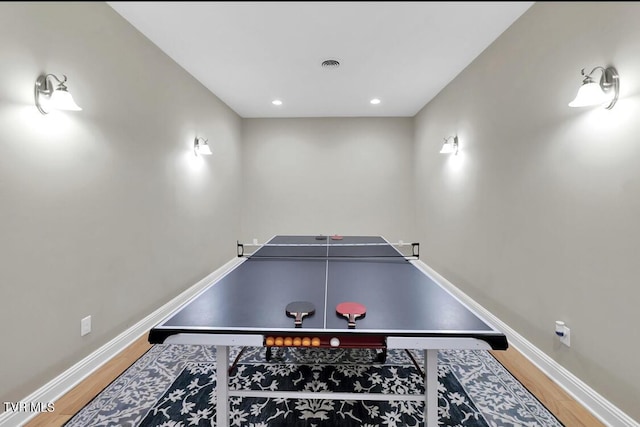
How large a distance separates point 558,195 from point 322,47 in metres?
2.04

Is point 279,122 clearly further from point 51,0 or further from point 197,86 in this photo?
point 51,0

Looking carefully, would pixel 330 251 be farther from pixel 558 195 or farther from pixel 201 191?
pixel 201 191

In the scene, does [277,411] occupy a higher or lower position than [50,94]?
lower

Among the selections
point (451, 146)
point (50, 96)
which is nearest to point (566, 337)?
point (451, 146)

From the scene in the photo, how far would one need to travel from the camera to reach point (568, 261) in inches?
72.4

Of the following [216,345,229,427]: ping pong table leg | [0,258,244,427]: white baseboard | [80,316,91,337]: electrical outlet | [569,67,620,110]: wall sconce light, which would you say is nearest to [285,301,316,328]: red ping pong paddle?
[216,345,229,427]: ping pong table leg

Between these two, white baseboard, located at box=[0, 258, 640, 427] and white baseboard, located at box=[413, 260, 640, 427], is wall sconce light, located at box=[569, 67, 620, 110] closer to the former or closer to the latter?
white baseboard, located at box=[413, 260, 640, 427]

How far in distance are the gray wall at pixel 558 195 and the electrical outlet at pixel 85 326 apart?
257cm

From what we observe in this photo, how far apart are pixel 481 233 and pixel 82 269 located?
3.17 m

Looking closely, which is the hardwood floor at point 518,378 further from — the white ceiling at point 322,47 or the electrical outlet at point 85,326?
the white ceiling at point 322,47

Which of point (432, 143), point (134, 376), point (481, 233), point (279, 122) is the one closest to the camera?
point (134, 376)

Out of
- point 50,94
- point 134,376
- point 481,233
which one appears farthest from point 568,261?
point 50,94

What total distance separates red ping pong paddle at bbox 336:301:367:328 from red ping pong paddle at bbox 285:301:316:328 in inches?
4.7

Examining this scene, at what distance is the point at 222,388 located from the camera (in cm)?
139
